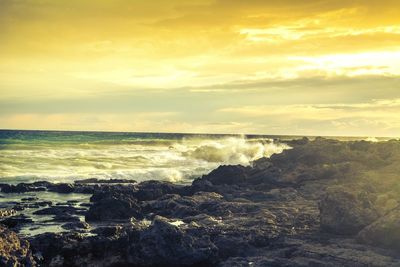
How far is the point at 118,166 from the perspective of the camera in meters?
68.6

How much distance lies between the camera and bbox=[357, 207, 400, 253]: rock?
62.0ft

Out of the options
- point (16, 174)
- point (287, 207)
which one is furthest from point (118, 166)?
point (287, 207)

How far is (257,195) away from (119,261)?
659 inches

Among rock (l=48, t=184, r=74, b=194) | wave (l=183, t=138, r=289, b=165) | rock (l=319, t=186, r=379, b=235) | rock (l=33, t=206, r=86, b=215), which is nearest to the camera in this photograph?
rock (l=319, t=186, r=379, b=235)

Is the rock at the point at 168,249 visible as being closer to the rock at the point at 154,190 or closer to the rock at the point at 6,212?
the rock at the point at 6,212

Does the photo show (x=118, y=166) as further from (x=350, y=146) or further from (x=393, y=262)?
(x=393, y=262)

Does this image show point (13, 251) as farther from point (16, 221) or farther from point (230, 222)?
point (16, 221)

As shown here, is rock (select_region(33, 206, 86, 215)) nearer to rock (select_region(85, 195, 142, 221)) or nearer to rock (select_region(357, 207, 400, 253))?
rock (select_region(85, 195, 142, 221))

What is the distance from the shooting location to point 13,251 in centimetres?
1335

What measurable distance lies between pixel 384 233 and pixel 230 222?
707 cm

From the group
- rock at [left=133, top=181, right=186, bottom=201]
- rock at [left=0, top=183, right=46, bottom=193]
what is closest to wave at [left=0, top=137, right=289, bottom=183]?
rock at [left=0, top=183, right=46, bottom=193]

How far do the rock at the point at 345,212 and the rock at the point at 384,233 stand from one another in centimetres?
142

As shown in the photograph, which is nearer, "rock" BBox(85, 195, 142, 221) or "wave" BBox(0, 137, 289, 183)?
"rock" BBox(85, 195, 142, 221)

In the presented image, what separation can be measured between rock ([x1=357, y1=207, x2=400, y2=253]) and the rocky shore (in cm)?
4
